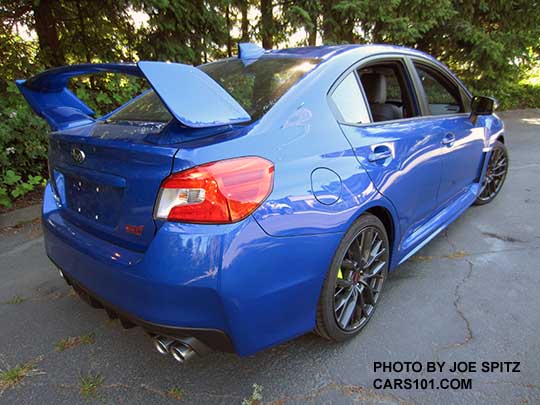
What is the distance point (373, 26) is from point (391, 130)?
6.39 meters

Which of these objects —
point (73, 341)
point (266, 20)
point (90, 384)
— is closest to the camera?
point (90, 384)

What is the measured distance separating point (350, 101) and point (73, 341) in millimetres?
2024

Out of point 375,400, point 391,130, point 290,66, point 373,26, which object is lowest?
point 375,400

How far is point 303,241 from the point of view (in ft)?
5.24

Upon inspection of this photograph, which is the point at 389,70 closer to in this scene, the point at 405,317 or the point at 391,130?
the point at 391,130

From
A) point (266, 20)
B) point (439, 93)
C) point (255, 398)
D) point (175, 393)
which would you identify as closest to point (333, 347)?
point (255, 398)

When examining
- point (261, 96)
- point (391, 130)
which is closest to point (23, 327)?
point (261, 96)

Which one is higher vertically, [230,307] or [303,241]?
[303,241]

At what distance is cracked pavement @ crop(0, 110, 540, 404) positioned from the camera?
1754 millimetres

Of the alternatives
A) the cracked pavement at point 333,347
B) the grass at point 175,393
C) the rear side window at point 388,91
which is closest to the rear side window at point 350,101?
the rear side window at point 388,91

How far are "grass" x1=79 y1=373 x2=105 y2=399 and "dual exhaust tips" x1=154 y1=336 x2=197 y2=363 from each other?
0.48 meters

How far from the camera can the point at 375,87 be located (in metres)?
2.54

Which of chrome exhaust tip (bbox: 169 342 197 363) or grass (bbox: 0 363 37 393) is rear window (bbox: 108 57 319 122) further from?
grass (bbox: 0 363 37 393)

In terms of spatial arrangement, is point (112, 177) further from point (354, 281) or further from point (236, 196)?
A: point (354, 281)
